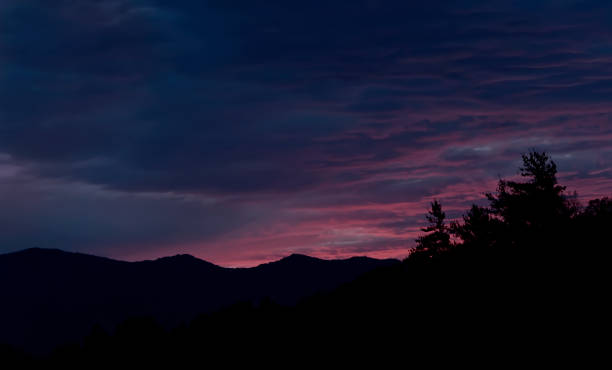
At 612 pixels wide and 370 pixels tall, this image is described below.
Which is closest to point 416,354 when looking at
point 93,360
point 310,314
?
point 310,314

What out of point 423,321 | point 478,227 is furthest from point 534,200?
point 423,321

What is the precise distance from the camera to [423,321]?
70.7 ft

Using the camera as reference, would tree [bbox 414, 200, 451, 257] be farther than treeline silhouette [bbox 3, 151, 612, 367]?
Yes

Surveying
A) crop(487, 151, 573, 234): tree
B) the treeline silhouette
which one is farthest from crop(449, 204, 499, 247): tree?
the treeline silhouette

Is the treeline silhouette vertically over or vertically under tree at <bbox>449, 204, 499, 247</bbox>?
under

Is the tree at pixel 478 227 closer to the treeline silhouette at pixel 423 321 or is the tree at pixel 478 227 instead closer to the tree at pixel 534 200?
the tree at pixel 534 200

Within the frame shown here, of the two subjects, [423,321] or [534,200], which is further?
[534,200]

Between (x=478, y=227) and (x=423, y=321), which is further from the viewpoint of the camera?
(x=478, y=227)

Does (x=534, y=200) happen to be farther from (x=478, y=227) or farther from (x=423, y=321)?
(x=423, y=321)

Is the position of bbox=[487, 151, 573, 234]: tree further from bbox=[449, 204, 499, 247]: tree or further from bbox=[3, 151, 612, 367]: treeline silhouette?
bbox=[3, 151, 612, 367]: treeline silhouette

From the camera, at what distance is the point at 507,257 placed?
27.9 metres

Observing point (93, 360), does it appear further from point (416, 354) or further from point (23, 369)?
point (416, 354)

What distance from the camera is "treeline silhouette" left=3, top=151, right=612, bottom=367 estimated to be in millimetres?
17859

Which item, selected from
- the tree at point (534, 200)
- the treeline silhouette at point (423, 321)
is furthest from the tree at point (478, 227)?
the treeline silhouette at point (423, 321)
